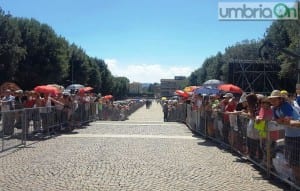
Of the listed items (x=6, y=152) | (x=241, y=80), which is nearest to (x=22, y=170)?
(x=6, y=152)

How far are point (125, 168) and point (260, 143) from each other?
2879mm

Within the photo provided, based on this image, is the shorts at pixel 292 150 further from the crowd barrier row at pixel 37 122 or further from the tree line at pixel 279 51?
the tree line at pixel 279 51

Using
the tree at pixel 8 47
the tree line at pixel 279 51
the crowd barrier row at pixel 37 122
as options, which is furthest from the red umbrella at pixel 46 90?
the tree at pixel 8 47

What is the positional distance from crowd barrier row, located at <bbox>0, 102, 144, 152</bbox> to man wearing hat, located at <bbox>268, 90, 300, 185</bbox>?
7.41m

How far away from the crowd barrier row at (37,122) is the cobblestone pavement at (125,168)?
0.52 metres

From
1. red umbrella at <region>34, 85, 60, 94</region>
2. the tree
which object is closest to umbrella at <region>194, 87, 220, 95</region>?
red umbrella at <region>34, 85, 60, 94</region>

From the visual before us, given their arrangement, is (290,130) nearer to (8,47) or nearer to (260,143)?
(260,143)

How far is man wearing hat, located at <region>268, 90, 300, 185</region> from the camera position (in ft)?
29.1

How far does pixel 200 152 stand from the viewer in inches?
595

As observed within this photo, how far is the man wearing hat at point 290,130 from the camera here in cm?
888

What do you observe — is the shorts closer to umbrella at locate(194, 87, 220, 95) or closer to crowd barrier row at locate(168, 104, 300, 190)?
crowd barrier row at locate(168, 104, 300, 190)

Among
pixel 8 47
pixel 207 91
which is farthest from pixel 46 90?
pixel 8 47

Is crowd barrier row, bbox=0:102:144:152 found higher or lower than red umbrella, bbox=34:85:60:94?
lower

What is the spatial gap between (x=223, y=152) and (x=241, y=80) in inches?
1512
